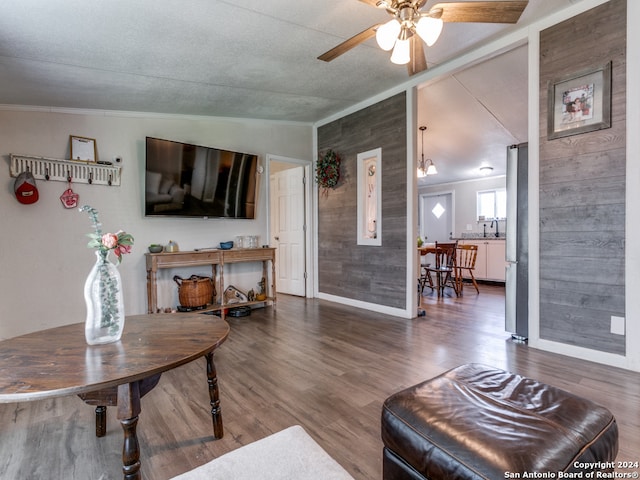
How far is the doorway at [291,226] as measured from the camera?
5.36m

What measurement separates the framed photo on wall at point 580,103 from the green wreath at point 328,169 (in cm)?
271

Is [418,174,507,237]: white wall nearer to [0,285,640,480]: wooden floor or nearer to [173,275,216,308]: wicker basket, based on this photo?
[0,285,640,480]: wooden floor

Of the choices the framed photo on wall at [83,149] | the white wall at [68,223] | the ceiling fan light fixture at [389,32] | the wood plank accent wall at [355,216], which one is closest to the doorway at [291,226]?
the wood plank accent wall at [355,216]

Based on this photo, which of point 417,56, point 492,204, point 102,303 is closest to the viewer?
point 102,303

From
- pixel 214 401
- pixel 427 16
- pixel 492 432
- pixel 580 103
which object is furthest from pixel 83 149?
pixel 580 103

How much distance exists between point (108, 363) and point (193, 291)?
2.72 meters

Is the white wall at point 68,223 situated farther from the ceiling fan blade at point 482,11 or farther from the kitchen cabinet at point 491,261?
the kitchen cabinet at point 491,261

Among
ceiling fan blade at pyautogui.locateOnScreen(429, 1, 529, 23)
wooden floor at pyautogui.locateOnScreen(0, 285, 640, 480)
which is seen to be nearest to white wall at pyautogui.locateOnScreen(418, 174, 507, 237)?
wooden floor at pyautogui.locateOnScreen(0, 285, 640, 480)

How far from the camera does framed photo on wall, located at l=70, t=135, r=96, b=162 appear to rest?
3.39m

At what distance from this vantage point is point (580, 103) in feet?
8.64

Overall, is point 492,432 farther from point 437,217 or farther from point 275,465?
point 437,217

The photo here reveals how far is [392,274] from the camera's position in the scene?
417cm

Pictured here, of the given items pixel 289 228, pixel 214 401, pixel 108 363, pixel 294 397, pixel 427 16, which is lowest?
pixel 294 397

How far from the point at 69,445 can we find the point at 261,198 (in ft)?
11.5
